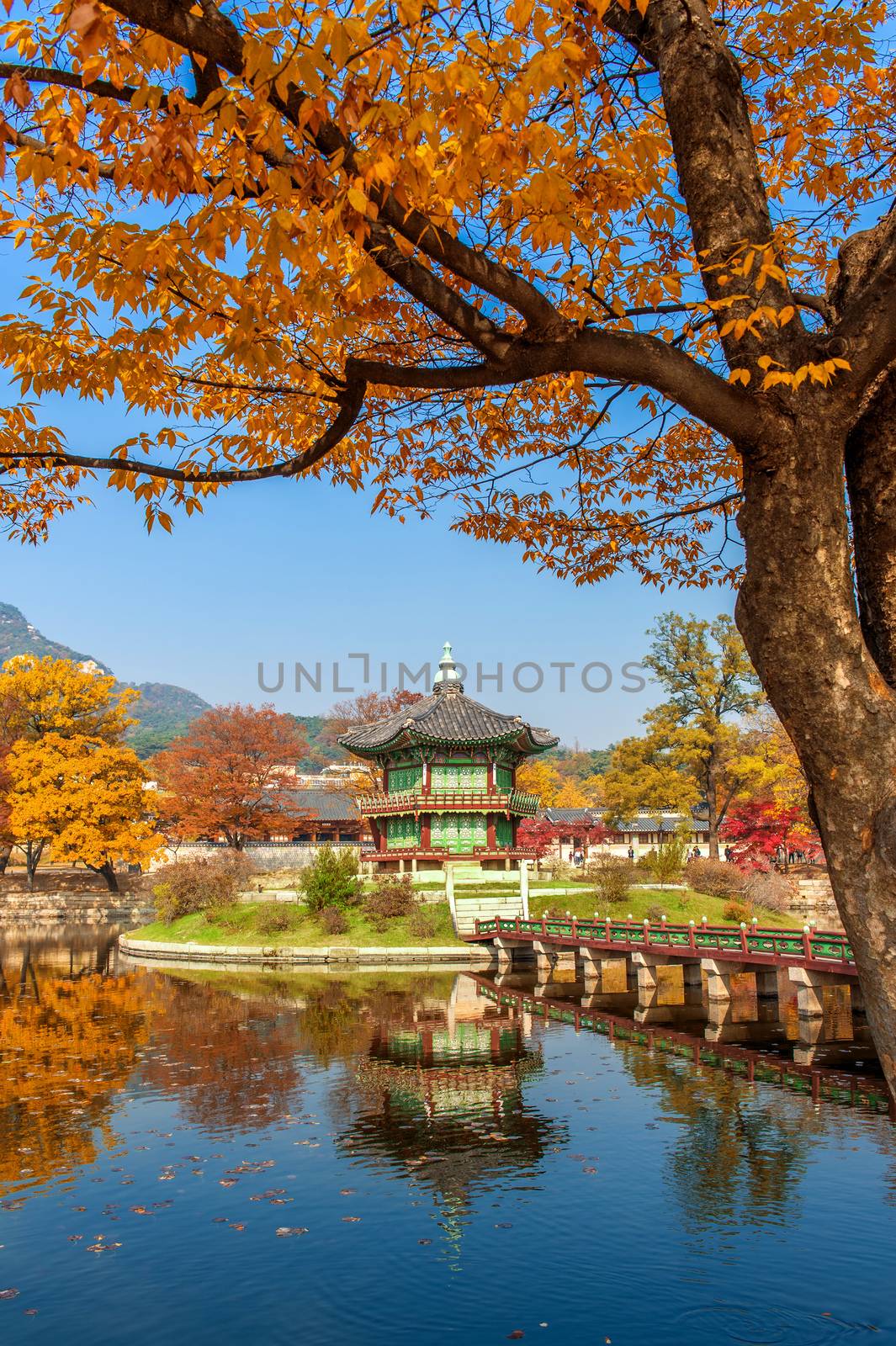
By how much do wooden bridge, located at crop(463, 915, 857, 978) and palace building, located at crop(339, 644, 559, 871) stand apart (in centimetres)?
729

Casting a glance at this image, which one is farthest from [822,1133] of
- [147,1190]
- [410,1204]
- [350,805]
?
[350,805]

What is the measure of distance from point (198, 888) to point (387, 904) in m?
7.98

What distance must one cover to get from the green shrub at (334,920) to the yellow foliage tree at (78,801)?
15783 mm

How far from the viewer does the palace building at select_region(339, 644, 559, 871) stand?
1476 inches

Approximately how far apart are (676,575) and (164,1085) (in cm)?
1177

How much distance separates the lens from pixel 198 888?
35.2m

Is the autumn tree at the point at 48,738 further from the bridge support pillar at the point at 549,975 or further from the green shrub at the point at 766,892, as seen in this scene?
the green shrub at the point at 766,892

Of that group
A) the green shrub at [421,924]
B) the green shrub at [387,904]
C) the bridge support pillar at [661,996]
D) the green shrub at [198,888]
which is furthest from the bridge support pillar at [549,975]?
the green shrub at [198,888]

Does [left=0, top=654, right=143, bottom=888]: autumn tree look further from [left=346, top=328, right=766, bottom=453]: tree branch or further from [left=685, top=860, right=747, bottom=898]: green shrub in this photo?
[left=346, top=328, right=766, bottom=453]: tree branch

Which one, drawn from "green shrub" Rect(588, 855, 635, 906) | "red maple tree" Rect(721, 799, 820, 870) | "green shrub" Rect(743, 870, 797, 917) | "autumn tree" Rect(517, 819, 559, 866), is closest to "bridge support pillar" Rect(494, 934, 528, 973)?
"green shrub" Rect(588, 855, 635, 906)

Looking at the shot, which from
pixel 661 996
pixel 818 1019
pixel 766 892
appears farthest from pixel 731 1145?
pixel 766 892

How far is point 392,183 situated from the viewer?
3010 mm

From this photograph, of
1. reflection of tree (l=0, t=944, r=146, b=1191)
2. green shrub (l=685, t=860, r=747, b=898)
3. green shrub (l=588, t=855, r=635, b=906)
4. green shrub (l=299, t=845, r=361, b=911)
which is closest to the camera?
reflection of tree (l=0, t=944, r=146, b=1191)

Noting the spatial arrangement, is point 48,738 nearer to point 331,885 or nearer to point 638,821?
point 331,885
